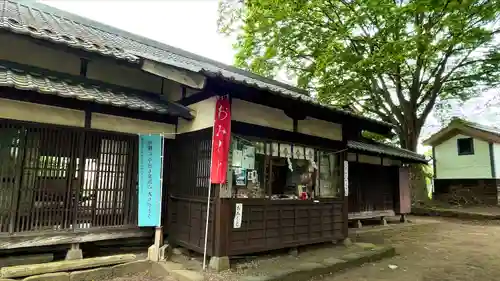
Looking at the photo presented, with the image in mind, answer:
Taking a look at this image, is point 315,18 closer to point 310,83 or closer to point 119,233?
point 310,83

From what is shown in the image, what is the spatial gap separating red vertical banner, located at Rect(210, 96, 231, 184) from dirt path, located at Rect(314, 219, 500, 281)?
2.76 meters

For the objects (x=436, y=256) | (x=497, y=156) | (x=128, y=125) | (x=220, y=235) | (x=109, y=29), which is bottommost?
(x=436, y=256)

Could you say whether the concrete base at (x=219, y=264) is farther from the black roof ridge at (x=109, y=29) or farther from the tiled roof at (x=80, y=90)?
the black roof ridge at (x=109, y=29)

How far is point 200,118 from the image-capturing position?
652 centimetres

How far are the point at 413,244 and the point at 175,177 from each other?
7.35m

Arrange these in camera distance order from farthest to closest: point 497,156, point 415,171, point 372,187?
1. point 497,156
2. point 415,171
3. point 372,187

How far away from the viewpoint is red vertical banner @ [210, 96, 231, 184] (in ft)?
18.8

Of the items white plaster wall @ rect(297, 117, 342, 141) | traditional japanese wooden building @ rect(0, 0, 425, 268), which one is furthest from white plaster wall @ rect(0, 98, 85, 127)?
white plaster wall @ rect(297, 117, 342, 141)

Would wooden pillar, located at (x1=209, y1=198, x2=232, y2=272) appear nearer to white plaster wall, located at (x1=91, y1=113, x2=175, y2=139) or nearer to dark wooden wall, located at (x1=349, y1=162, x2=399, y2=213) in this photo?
white plaster wall, located at (x1=91, y1=113, x2=175, y2=139)

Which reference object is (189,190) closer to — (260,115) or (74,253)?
(260,115)

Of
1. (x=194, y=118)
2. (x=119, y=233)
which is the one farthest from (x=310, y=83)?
(x=119, y=233)

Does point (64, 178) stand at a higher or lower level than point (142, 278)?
higher

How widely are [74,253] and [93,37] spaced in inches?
205

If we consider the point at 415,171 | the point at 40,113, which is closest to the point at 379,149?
the point at 415,171
